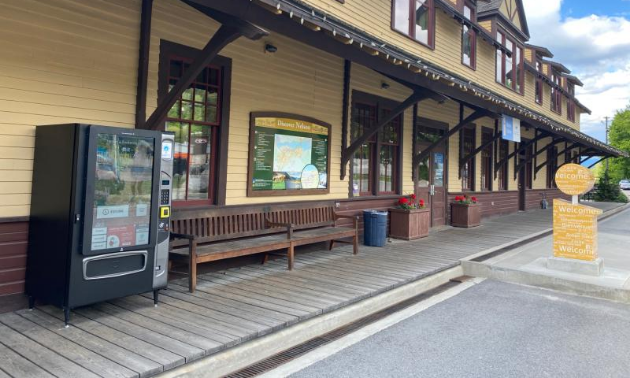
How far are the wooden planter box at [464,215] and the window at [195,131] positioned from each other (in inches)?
315

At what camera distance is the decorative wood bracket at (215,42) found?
4496mm

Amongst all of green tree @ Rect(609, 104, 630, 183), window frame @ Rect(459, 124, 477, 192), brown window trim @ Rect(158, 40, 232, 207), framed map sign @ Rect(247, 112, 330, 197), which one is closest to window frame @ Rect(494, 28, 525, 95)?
window frame @ Rect(459, 124, 477, 192)

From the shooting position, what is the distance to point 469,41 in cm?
1303

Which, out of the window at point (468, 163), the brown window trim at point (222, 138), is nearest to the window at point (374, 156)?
the brown window trim at point (222, 138)

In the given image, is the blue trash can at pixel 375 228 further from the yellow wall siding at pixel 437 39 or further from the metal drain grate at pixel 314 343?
the yellow wall siding at pixel 437 39

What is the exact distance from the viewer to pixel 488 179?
14820 millimetres

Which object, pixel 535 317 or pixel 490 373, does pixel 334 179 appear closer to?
Result: pixel 535 317

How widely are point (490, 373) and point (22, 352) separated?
3631 millimetres

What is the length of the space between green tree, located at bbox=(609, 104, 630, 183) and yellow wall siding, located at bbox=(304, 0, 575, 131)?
111ft

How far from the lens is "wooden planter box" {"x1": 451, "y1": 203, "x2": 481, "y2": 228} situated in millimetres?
11586

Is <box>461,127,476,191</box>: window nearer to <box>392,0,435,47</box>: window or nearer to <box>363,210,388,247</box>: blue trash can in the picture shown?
<box>392,0,435,47</box>: window

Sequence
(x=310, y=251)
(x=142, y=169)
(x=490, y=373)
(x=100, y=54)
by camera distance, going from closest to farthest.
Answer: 1. (x=490, y=373)
2. (x=142, y=169)
3. (x=100, y=54)
4. (x=310, y=251)

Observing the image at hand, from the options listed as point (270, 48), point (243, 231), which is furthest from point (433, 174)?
point (243, 231)

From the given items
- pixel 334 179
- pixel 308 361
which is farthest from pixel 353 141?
pixel 308 361
